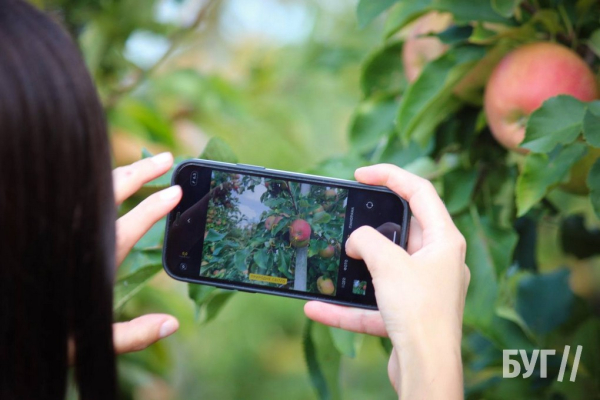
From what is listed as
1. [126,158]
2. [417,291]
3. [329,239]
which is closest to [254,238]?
[329,239]

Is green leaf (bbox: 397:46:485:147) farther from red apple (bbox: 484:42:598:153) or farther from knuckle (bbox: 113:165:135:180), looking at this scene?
knuckle (bbox: 113:165:135:180)

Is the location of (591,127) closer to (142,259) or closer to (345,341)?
(345,341)

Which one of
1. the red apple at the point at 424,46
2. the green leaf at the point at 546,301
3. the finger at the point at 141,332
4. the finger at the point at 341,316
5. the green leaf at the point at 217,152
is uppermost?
the red apple at the point at 424,46

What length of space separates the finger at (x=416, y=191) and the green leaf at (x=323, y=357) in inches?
7.5

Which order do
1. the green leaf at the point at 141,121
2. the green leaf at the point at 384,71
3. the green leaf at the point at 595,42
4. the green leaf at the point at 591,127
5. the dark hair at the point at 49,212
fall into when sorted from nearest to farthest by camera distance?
1. the dark hair at the point at 49,212
2. the green leaf at the point at 591,127
3. the green leaf at the point at 595,42
4. the green leaf at the point at 384,71
5. the green leaf at the point at 141,121

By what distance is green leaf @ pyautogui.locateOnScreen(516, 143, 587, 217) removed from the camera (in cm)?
54

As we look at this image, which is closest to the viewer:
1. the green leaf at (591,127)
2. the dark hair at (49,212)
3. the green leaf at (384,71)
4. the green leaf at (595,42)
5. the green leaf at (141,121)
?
the dark hair at (49,212)

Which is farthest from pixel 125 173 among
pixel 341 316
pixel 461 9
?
pixel 461 9

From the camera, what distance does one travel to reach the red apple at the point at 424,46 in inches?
26.7

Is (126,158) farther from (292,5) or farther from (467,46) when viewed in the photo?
(292,5)

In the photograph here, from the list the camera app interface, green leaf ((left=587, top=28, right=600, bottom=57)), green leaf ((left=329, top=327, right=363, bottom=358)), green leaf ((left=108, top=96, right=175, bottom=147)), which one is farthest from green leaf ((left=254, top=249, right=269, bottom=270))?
green leaf ((left=108, top=96, right=175, bottom=147))

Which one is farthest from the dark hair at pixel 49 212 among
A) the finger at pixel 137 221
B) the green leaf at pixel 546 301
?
the green leaf at pixel 546 301

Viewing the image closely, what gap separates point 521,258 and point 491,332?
0.20m

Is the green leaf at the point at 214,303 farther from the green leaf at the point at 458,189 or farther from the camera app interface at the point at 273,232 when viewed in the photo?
the green leaf at the point at 458,189
